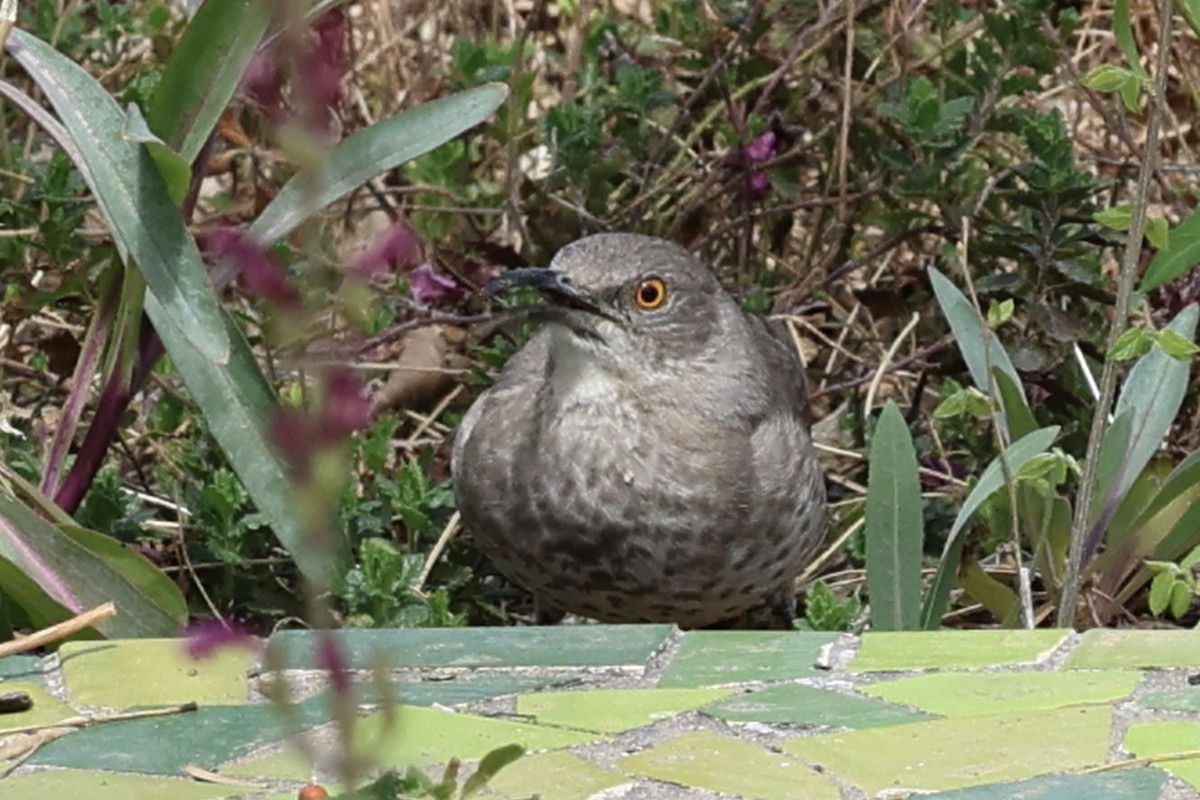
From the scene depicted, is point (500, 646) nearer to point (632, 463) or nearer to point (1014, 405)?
point (632, 463)

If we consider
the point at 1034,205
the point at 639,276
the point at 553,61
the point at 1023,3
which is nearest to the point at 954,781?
the point at 639,276

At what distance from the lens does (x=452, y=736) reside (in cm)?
211

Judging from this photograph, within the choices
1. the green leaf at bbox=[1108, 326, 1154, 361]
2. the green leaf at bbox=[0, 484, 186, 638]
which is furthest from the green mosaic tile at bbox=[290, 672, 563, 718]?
the green leaf at bbox=[1108, 326, 1154, 361]

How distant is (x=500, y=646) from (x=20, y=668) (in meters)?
0.58

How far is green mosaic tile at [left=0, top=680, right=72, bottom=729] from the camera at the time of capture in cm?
222

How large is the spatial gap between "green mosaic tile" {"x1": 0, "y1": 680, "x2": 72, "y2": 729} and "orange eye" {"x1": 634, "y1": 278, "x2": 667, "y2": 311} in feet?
5.95

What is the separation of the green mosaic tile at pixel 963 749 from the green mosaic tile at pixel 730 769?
33 millimetres

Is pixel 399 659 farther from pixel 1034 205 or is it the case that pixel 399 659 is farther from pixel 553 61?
pixel 553 61

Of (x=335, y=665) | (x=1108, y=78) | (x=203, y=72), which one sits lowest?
(x=335, y=665)

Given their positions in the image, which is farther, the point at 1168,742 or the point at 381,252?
the point at 1168,742

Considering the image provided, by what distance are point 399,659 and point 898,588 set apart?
1228mm

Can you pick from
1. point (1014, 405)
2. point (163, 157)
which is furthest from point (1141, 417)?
point (163, 157)

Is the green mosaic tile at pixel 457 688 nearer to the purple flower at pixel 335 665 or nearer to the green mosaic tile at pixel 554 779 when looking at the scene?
the green mosaic tile at pixel 554 779

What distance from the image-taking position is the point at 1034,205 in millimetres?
4289
